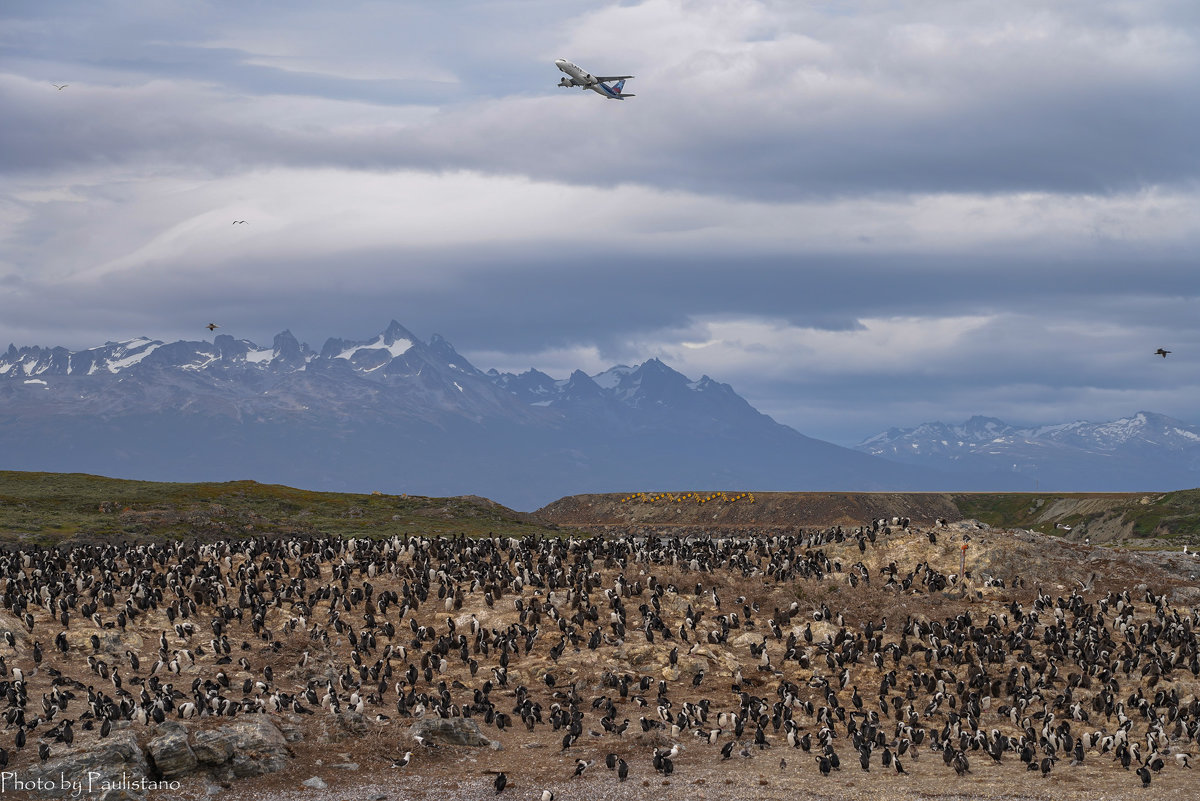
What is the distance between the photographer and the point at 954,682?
1934 inches

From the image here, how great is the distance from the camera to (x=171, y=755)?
120 feet

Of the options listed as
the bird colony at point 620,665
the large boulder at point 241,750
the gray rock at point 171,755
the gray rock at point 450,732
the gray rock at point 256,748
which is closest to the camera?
the gray rock at point 171,755

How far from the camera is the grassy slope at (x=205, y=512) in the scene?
104312mm

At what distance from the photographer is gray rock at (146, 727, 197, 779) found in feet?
120

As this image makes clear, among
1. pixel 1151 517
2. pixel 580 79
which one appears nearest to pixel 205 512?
pixel 580 79

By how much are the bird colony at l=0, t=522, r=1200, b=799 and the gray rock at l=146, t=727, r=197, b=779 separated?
0.35 m

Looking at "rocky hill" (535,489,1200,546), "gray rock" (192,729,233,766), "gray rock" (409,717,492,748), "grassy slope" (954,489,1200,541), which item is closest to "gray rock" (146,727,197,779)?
"gray rock" (192,729,233,766)

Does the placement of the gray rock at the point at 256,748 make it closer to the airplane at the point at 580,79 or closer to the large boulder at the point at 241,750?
the large boulder at the point at 241,750

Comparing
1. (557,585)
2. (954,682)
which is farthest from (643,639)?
(954,682)

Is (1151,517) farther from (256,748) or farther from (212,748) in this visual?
(212,748)

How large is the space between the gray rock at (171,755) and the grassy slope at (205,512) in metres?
63.1

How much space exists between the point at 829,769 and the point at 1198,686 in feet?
68.1

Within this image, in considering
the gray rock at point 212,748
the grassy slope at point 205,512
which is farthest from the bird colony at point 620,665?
the grassy slope at point 205,512

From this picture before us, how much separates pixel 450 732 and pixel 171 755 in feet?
32.9
